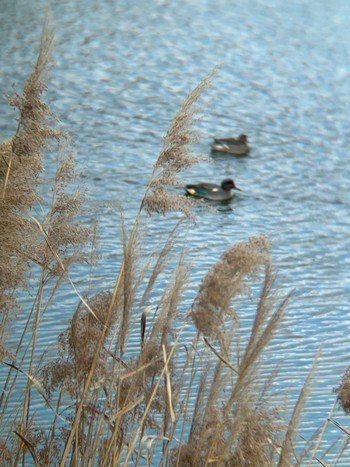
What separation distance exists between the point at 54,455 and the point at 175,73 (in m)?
8.23

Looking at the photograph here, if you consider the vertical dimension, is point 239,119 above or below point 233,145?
below

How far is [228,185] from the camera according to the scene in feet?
25.1

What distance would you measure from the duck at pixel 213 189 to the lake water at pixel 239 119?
0.10 metres

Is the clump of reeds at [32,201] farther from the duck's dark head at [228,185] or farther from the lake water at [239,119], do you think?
the duck's dark head at [228,185]

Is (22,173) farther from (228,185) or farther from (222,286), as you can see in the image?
(228,185)

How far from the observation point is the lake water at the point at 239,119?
5.36 m

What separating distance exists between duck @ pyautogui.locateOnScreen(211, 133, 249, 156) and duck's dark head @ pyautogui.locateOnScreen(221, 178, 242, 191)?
0.37 metres

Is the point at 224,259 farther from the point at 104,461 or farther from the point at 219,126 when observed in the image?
the point at 219,126

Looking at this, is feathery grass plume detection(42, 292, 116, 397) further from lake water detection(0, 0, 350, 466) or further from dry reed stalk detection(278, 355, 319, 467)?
lake water detection(0, 0, 350, 466)

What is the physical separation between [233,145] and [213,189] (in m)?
0.84

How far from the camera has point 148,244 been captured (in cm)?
Answer: 597

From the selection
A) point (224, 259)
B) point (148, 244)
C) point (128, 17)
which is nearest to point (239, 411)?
point (224, 259)

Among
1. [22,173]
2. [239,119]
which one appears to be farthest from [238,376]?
[239,119]

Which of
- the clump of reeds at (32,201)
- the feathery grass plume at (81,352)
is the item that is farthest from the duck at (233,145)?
the feathery grass plume at (81,352)
